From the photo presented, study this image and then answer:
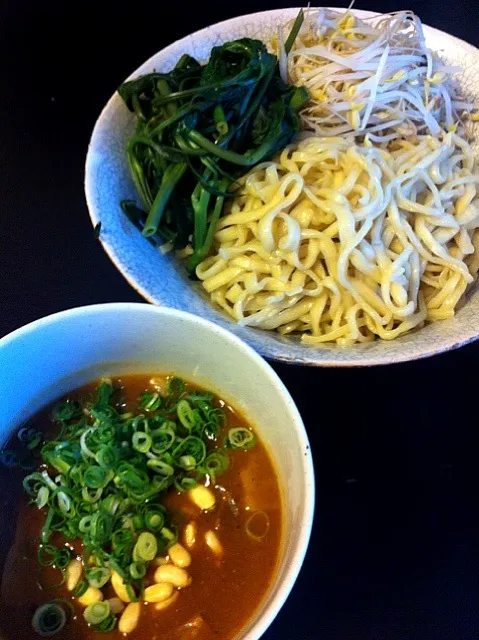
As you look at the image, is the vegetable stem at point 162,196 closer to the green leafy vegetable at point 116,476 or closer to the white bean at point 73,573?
the green leafy vegetable at point 116,476

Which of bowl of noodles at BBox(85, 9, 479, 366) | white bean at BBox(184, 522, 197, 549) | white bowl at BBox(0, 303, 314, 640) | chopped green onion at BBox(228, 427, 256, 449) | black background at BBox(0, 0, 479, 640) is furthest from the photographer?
bowl of noodles at BBox(85, 9, 479, 366)

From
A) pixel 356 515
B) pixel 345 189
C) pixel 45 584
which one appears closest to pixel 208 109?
pixel 345 189

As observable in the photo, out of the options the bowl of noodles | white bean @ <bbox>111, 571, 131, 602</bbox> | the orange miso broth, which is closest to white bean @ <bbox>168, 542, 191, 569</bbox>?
the orange miso broth

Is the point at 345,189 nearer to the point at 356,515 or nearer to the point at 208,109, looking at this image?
the point at 208,109

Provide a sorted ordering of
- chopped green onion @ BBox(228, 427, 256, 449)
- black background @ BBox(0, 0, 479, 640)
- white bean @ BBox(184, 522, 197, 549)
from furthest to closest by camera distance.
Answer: black background @ BBox(0, 0, 479, 640) < chopped green onion @ BBox(228, 427, 256, 449) < white bean @ BBox(184, 522, 197, 549)

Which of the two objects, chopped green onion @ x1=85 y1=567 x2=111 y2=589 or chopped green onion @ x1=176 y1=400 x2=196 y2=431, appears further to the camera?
chopped green onion @ x1=176 y1=400 x2=196 y2=431

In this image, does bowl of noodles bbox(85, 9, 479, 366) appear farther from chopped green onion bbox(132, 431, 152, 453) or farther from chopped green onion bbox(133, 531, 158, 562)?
chopped green onion bbox(133, 531, 158, 562)

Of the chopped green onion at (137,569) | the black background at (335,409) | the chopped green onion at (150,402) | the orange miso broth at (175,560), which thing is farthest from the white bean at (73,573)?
the black background at (335,409)

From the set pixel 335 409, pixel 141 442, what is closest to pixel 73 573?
pixel 141 442

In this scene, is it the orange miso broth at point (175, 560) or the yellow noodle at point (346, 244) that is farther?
the yellow noodle at point (346, 244)
